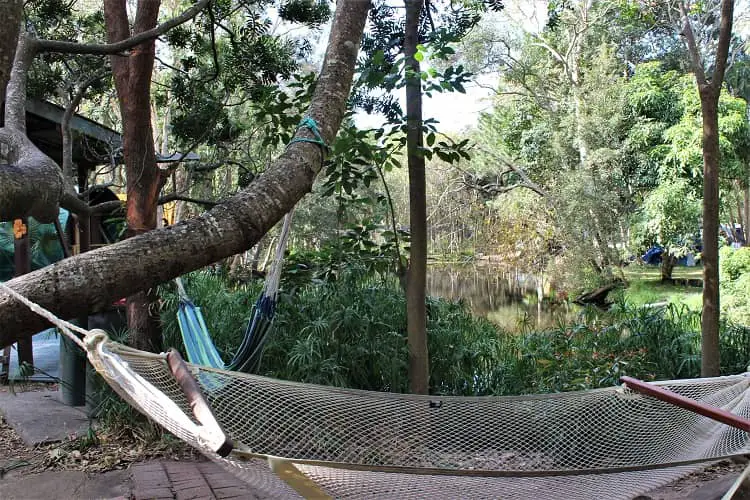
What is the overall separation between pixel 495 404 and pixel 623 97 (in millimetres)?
10684

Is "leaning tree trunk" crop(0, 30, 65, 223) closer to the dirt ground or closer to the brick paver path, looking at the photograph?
the brick paver path

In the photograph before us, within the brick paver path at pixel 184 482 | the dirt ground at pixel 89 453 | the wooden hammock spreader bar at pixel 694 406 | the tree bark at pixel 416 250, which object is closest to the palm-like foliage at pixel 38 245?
the dirt ground at pixel 89 453

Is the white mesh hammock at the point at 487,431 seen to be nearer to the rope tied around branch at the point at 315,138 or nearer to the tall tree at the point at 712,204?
the rope tied around branch at the point at 315,138

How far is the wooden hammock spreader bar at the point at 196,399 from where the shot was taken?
0.87 metres

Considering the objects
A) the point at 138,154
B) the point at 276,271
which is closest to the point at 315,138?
the point at 276,271

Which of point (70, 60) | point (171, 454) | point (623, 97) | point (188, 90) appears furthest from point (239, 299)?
point (623, 97)

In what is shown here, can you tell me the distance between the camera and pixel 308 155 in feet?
5.34

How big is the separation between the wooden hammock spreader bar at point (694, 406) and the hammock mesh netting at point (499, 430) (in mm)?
109

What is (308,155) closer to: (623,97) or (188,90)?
(188,90)

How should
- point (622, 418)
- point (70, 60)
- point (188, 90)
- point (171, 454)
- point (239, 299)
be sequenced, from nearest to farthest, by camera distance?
point (622, 418) < point (171, 454) < point (239, 299) < point (188, 90) < point (70, 60)

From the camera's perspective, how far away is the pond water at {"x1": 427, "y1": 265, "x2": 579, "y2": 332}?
871 cm

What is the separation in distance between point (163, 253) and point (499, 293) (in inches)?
451

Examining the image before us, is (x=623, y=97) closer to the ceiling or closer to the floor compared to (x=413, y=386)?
closer to the ceiling

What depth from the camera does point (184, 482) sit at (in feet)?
7.29
